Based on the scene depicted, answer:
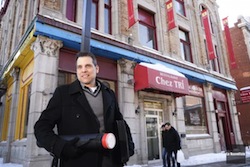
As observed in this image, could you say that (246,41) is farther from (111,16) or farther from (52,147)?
(52,147)

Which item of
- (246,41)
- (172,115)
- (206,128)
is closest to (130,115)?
(172,115)

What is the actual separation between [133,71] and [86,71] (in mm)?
7601

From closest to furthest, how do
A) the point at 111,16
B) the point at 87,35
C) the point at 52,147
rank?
1. the point at 52,147
2. the point at 87,35
3. the point at 111,16

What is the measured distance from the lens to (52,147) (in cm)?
136

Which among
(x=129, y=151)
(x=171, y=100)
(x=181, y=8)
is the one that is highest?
(x=181, y=8)

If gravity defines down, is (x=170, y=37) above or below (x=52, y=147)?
above

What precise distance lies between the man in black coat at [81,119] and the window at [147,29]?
9.30 m

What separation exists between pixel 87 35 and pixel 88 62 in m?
2.34

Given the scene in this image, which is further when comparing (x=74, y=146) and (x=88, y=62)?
(x=88, y=62)

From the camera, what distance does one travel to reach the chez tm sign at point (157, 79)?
8383 millimetres

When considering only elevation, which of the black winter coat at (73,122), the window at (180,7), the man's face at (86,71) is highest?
the window at (180,7)

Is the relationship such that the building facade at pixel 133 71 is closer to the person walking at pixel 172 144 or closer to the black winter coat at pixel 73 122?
the person walking at pixel 172 144

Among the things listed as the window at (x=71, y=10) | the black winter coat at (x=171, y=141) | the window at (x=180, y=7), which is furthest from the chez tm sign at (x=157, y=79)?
the window at (x=180, y=7)

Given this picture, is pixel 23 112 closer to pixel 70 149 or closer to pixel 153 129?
pixel 153 129
